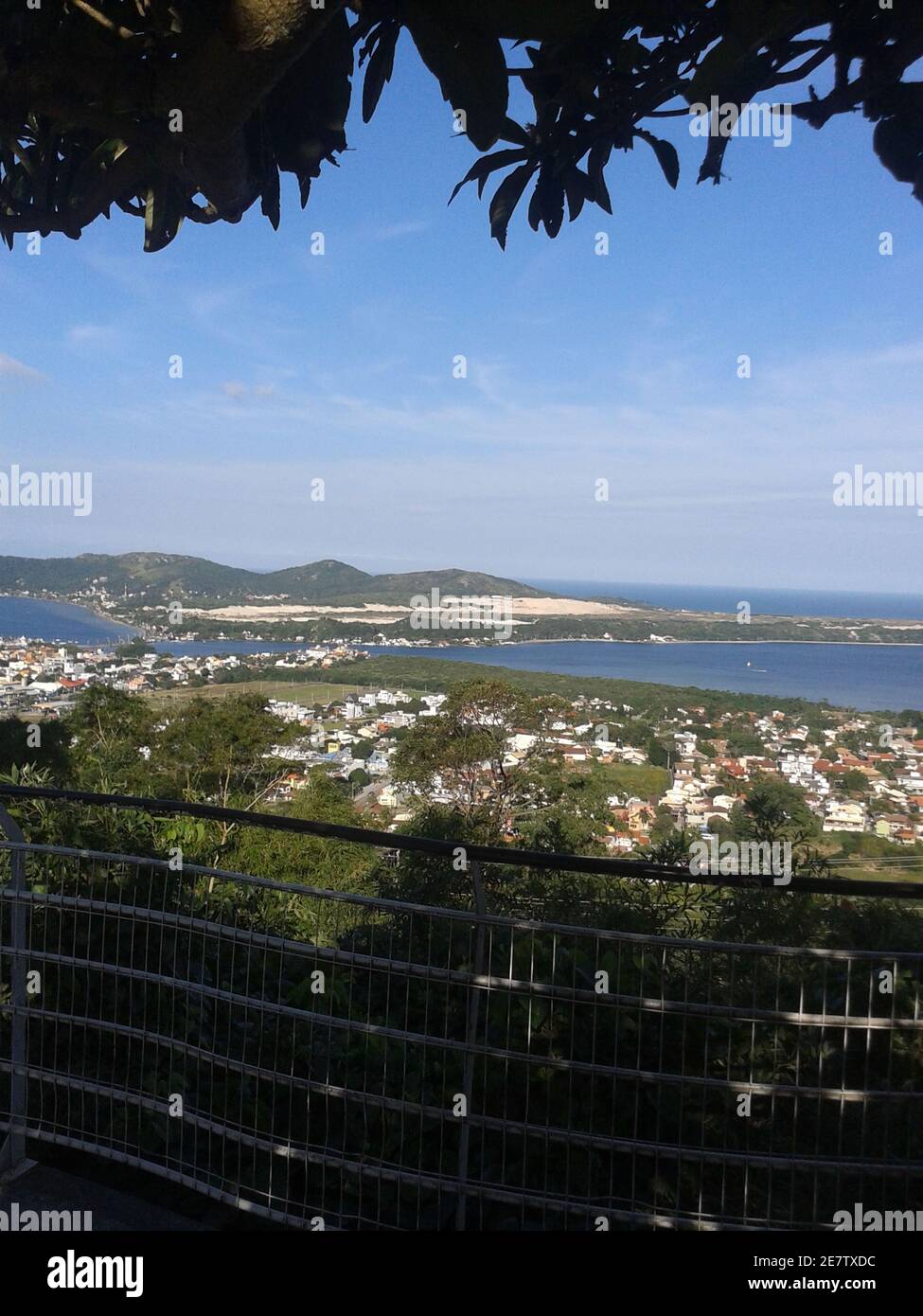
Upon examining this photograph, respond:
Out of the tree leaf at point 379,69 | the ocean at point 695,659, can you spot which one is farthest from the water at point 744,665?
the tree leaf at point 379,69

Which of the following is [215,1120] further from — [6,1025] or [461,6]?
[461,6]

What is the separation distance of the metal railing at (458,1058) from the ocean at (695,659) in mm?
10106

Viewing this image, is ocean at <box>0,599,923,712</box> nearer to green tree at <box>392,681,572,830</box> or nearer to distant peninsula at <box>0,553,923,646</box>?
distant peninsula at <box>0,553,923,646</box>

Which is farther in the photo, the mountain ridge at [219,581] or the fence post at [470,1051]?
the mountain ridge at [219,581]

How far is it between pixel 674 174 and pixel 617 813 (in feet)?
23.1

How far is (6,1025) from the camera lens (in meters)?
3.39

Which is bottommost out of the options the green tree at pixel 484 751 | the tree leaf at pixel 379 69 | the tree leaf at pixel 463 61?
the green tree at pixel 484 751

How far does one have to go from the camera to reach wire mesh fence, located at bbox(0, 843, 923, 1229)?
2.14m

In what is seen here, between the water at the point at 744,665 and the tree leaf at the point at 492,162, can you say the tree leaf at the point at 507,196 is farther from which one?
the water at the point at 744,665

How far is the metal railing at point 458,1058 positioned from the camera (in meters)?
2.12

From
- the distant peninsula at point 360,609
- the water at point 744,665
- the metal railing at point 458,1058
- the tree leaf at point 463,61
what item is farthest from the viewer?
the distant peninsula at point 360,609

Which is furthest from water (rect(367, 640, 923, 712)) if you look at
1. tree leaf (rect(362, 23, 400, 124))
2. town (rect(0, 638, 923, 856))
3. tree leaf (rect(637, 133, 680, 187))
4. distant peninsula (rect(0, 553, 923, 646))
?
tree leaf (rect(362, 23, 400, 124))

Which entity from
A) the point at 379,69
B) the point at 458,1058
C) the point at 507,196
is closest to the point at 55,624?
the point at 458,1058
